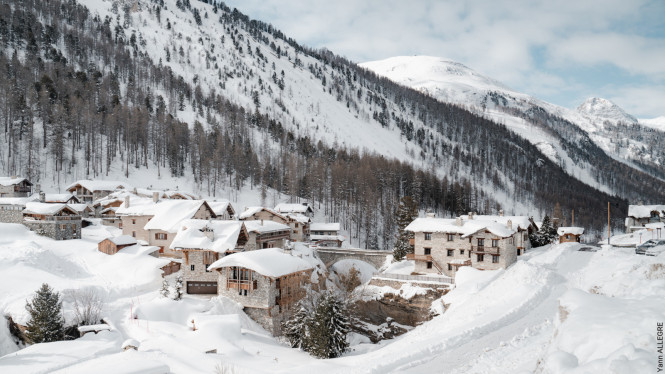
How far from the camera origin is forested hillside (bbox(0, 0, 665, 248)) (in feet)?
314

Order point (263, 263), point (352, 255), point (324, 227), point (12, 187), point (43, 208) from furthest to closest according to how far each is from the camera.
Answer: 1. point (324, 227)
2. point (12, 187)
3. point (352, 255)
4. point (43, 208)
5. point (263, 263)

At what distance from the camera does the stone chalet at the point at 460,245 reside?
166 feet

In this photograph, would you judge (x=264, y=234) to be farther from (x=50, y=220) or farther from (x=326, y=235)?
(x=50, y=220)

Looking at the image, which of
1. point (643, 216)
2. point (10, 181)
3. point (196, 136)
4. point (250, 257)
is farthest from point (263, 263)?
point (196, 136)

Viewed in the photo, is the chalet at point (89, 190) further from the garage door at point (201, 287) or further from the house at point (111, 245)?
the garage door at point (201, 287)

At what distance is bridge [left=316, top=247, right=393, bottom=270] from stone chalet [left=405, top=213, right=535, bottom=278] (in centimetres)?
682

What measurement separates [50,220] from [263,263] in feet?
115

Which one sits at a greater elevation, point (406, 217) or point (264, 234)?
point (406, 217)

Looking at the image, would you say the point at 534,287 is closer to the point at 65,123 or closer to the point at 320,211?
the point at 320,211

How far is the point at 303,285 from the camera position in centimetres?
4509

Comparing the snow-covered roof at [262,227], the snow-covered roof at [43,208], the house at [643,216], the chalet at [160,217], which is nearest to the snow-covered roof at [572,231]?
the house at [643,216]

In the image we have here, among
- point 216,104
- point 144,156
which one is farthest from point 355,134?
point 144,156

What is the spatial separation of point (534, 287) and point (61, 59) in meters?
155

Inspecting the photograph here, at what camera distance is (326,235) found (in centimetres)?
8294
